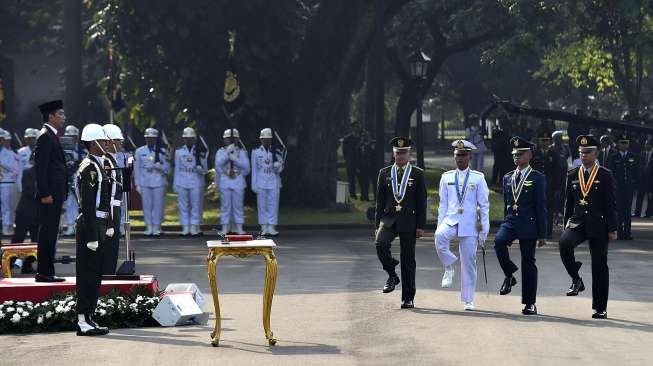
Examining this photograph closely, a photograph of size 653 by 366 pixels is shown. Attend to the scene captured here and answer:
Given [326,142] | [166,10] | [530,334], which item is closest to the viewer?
[530,334]

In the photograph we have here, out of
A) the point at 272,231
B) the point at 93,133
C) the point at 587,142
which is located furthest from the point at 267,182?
the point at 93,133

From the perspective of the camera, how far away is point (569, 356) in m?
12.1

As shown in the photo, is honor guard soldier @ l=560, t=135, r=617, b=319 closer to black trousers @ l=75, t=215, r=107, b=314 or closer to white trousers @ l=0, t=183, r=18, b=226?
black trousers @ l=75, t=215, r=107, b=314

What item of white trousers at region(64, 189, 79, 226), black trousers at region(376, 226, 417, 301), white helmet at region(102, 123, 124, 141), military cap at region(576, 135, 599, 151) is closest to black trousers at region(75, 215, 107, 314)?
white helmet at region(102, 123, 124, 141)

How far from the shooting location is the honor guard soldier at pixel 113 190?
566 inches

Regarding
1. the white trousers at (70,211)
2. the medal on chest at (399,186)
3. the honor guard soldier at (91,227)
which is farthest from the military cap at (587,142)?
the white trousers at (70,211)

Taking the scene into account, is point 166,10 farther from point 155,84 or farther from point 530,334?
point 530,334

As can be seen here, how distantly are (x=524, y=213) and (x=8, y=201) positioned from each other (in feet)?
48.8

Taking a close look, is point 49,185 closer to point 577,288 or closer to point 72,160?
point 577,288

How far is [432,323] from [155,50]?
1938 centimetres

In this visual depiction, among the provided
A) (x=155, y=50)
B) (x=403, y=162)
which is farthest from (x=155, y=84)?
(x=403, y=162)

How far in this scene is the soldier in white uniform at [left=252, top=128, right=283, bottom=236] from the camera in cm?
2694

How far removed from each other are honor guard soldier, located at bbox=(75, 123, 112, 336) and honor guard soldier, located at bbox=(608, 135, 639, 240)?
41.5ft

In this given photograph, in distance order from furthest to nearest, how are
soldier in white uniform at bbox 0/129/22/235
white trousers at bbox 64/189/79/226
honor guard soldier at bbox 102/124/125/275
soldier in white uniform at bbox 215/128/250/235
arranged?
1. soldier in white uniform at bbox 0/129/22/235
2. white trousers at bbox 64/189/79/226
3. soldier in white uniform at bbox 215/128/250/235
4. honor guard soldier at bbox 102/124/125/275
